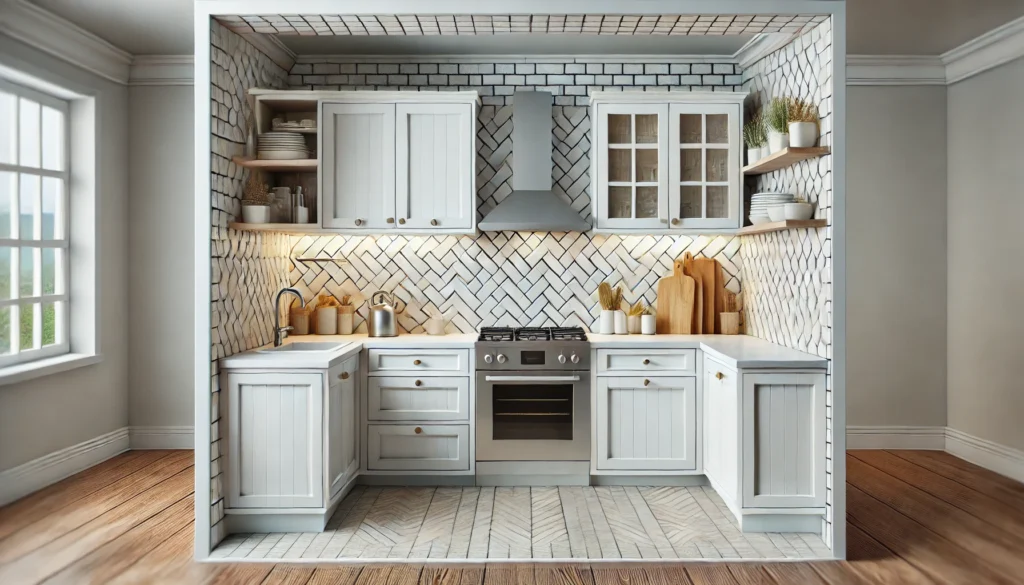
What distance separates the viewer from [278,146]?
397cm

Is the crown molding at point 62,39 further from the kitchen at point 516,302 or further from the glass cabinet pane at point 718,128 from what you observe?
the glass cabinet pane at point 718,128

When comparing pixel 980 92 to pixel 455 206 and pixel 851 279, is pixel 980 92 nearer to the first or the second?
pixel 851 279

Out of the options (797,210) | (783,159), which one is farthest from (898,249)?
(797,210)

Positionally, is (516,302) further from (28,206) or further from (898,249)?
(28,206)

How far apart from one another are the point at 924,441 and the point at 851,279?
1249 mm

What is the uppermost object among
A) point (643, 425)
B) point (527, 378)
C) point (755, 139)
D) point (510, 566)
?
point (755, 139)

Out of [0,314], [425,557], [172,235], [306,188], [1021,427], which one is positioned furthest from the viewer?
[172,235]

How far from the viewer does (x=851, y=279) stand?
15.8 ft

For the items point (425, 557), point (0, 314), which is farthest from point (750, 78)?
point (0, 314)

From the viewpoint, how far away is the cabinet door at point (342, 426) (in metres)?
3.39

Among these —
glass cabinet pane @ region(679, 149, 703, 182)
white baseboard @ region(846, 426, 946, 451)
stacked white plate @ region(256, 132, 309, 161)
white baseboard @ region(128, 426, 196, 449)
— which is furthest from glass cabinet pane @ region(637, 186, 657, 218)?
white baseboard @ region(128, 426, 196, 449)

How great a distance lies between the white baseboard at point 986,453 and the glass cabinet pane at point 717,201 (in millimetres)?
2281

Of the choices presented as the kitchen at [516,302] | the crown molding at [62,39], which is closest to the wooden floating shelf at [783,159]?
the kitchen at [516,302]

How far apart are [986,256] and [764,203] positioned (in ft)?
6.04
